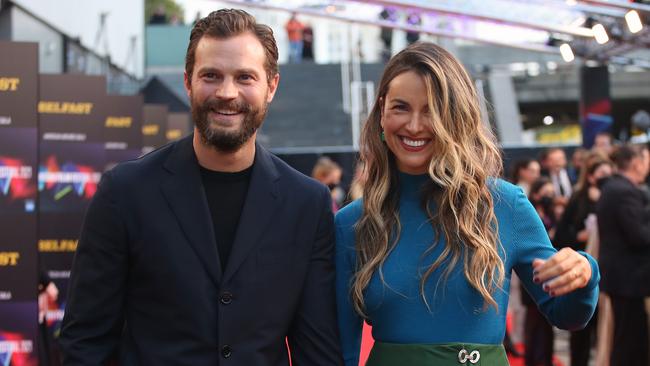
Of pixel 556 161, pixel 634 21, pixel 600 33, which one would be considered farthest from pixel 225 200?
pixel 600 33

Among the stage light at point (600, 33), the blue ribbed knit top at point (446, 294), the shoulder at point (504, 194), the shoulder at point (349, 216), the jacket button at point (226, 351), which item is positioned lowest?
the jacket button at point (226, 351)

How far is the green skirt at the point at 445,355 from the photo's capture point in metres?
3.09

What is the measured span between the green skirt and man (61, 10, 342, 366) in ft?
0.69

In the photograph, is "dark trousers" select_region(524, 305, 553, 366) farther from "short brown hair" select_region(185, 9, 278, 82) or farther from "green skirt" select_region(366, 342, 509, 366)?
"short brown hair" select_region(185, 9, 278, 82)

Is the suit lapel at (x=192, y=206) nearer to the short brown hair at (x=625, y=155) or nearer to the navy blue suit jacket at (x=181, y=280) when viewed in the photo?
the navy blue suit jacket at (x=181, y=280)

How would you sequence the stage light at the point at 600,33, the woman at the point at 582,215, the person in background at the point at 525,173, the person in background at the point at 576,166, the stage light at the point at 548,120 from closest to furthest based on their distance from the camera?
the woman at the point at 582,215 → the person in background at the point at 525,173 → the person in background at the point at 576,166 → the stage light at the point at 600,33 → the stage light at the point at 548,120

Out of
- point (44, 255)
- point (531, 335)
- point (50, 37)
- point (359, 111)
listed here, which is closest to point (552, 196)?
point (531, 335)

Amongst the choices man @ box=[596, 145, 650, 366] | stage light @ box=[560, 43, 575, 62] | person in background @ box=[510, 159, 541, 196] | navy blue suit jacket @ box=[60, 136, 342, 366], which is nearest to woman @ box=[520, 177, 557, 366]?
person in background @ box=[510, 159, 541, 196]

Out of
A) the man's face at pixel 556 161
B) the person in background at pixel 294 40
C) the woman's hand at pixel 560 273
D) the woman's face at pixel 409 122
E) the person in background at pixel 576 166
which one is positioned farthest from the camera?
the person in background at pixel 294 40

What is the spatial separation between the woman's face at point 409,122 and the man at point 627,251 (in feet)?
15.1

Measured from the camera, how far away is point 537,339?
9586 mm

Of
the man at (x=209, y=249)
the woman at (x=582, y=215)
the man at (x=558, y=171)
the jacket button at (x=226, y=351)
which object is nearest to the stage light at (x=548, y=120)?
the man at (x=558, y=171)

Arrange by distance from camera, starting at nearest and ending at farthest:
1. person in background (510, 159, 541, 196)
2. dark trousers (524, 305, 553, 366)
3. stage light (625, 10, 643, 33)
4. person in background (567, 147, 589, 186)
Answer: dark trousers (524, 305, 553, 366) < person in background (510, 159, 541, 196) < person in background (567, 147, 589, 186) < stage light (625, 10, 643, 33)

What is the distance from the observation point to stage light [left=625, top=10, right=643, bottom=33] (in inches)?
491
